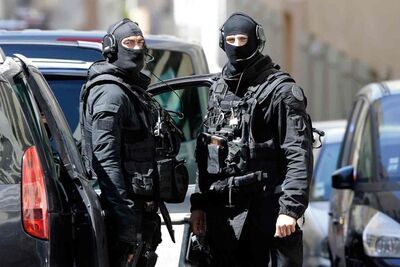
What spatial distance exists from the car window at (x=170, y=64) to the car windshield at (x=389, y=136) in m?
1.52

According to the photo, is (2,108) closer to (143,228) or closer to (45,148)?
(45,148)

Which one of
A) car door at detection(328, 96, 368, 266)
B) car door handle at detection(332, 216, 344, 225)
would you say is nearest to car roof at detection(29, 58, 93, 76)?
car door at detection(328, 96, 368, 266)

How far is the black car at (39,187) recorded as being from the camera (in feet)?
14.5

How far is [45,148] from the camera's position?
4.74m

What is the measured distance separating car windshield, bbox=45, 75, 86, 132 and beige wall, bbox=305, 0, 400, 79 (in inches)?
710

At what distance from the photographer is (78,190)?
4930 millimetres

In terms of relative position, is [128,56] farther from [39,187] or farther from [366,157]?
[366,157]

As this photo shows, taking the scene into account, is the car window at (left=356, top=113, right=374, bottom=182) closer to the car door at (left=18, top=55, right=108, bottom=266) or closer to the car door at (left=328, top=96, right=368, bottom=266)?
the car door at (left=328, top=96, right=368, bottom=266)

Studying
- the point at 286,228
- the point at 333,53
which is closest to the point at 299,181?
the point at 286,228

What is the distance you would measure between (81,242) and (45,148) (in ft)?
1.34

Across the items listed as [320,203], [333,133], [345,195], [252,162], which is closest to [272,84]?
[252,162]

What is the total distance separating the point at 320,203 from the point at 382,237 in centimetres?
401

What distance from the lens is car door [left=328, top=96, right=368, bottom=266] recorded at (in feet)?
26.9

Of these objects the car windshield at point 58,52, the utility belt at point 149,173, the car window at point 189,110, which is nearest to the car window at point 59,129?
the utility belt at point 149,173
